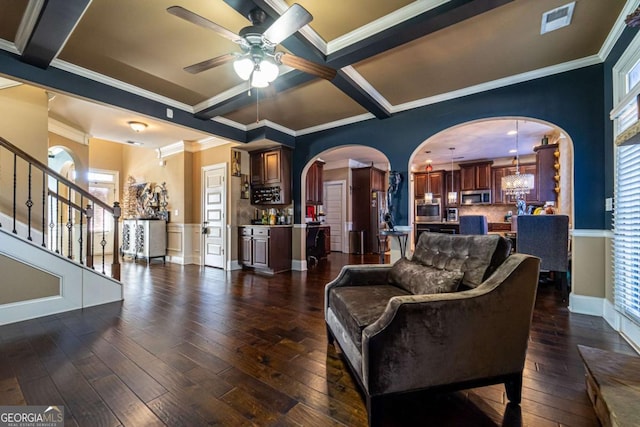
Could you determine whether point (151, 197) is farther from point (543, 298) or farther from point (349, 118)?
point (543, 298)

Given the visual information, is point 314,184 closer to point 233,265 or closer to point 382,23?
point 233,265

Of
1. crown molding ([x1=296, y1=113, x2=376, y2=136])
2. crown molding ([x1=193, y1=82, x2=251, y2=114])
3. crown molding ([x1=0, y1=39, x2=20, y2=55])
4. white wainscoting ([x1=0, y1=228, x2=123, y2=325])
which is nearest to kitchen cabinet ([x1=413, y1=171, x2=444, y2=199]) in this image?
crown molding ([x1=296, y1=113, x2=376, y2=136])

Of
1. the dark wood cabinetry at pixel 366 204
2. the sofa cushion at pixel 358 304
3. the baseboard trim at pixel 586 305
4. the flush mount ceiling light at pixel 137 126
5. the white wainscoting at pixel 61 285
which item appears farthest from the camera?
the dark wood cabinetry at pixel 366 204

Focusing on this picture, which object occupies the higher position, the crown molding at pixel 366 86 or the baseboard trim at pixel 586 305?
the crown molding at pixel 366 86

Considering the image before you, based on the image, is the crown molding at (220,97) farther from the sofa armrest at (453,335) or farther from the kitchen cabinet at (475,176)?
the kitchen cabinet at (475,176)

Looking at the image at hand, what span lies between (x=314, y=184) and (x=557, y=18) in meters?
4.89

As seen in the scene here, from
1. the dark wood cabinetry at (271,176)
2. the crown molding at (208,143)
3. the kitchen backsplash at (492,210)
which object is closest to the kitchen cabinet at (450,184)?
the kitchen backsplash at (492,210)

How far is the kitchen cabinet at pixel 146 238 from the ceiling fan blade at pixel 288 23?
18.6ft

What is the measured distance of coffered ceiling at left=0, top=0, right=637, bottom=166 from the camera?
221cm

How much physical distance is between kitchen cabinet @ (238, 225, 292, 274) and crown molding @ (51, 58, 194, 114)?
7.77 ft

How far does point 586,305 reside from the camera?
9.94 feet

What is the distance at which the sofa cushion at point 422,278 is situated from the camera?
1769 mm

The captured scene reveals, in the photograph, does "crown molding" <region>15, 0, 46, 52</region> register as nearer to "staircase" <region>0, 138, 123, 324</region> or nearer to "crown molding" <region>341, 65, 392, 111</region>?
"staircase" <region>0, 138, 123, 324</region>

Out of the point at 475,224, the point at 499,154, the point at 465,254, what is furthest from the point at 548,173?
the point at 465,254
